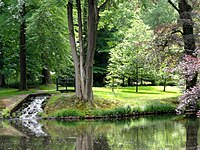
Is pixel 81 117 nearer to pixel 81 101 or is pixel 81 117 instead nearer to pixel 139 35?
pixel 81 101

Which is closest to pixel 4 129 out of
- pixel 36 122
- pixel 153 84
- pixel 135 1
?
pixel 36 122

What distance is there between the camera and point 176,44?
2272cm

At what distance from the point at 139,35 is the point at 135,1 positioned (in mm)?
6793

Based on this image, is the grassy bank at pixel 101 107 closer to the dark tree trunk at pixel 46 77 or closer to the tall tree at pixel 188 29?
the tall tree at pixel 188 29

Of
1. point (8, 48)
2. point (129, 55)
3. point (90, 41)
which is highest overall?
point (8, 48)

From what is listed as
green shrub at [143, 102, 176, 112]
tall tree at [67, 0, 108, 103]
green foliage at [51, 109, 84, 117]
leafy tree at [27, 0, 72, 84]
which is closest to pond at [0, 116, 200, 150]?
green foliage at [51, 109, 84, 117]

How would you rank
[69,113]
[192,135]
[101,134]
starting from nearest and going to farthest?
1. [192,135]
2. [101,134]
3. [69,113]

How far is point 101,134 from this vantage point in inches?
542

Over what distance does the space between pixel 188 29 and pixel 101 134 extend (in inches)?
482

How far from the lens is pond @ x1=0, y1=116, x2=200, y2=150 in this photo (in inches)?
448

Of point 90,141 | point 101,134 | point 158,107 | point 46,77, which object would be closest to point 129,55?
point 158,107

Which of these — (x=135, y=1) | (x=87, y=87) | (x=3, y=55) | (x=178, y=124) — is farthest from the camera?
(x=3, y=55)

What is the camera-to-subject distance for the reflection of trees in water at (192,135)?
36.2 feet

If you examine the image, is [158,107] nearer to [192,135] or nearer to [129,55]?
[129,55]
